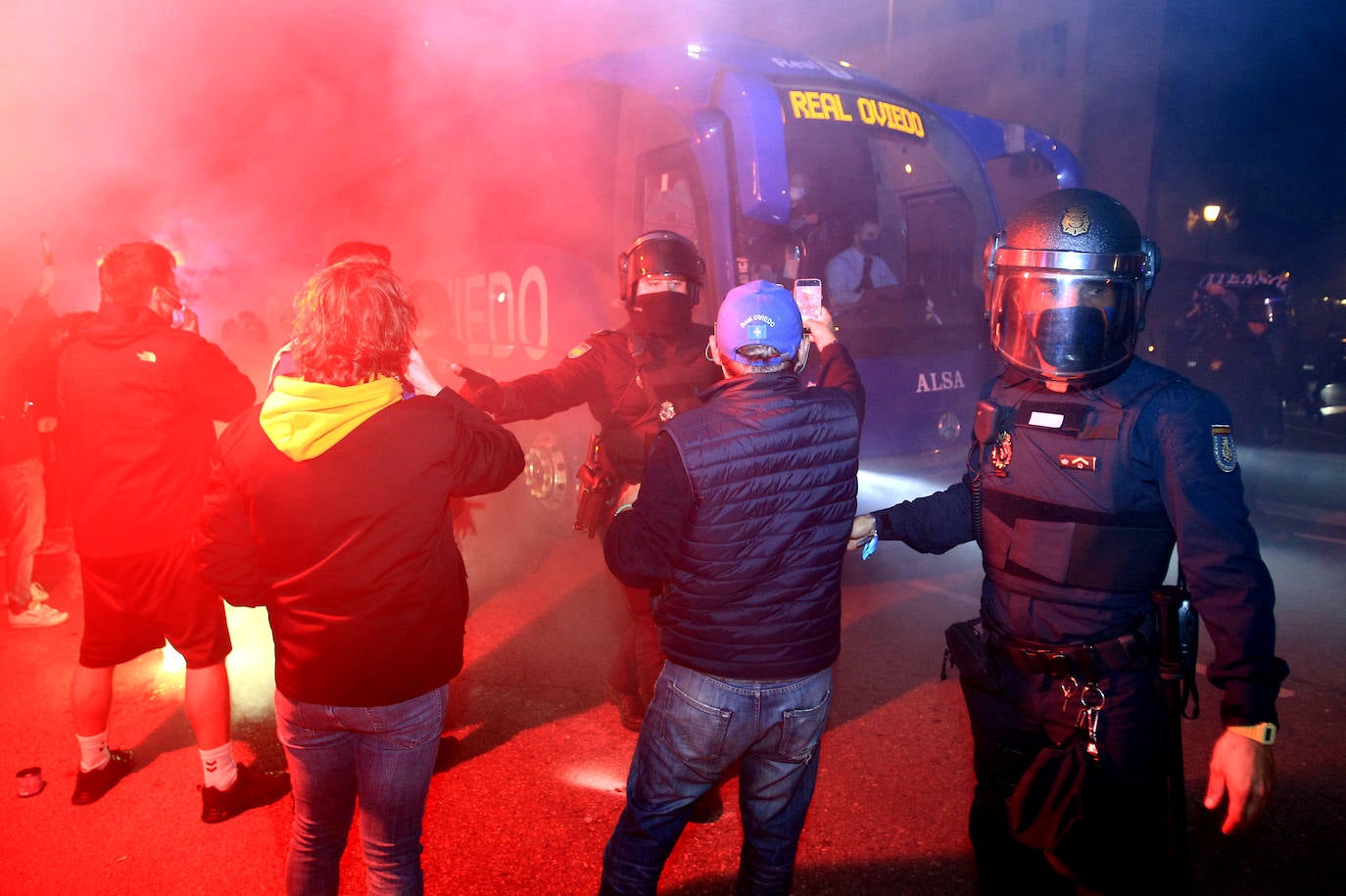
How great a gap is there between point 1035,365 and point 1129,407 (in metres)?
0.22

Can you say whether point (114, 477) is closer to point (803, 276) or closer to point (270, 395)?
point (270, 395)

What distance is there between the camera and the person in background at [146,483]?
2695 mm

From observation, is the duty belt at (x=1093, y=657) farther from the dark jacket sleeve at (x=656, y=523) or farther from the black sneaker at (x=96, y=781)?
the black sneaker at (x=96, y=781)

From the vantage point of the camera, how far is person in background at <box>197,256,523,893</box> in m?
1.76

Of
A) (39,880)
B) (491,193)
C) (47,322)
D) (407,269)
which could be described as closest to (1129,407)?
(39,880)

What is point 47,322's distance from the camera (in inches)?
153

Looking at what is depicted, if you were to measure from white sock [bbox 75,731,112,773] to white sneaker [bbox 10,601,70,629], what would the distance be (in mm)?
2040

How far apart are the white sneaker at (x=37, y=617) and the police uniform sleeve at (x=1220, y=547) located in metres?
5.33

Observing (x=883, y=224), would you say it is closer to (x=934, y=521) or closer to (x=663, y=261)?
(x=663, y=261)

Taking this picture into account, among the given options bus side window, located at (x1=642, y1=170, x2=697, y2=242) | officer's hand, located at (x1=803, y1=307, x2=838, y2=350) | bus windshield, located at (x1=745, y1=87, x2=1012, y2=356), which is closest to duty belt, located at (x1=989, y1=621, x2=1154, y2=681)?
officer's hand, located at (x1=803, y1=307, x2=838, y2=350)

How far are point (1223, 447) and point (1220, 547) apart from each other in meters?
0.21

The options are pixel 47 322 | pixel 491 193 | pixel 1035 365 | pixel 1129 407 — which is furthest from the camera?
pixel 491 193

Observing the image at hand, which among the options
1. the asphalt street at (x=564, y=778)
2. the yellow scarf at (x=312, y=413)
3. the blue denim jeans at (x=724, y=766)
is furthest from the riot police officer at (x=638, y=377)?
the yellow scarf at (x=312, y=413)

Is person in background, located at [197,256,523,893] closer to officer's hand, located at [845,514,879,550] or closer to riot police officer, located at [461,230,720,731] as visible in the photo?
officer's hand, located at [845,514,879,550]
